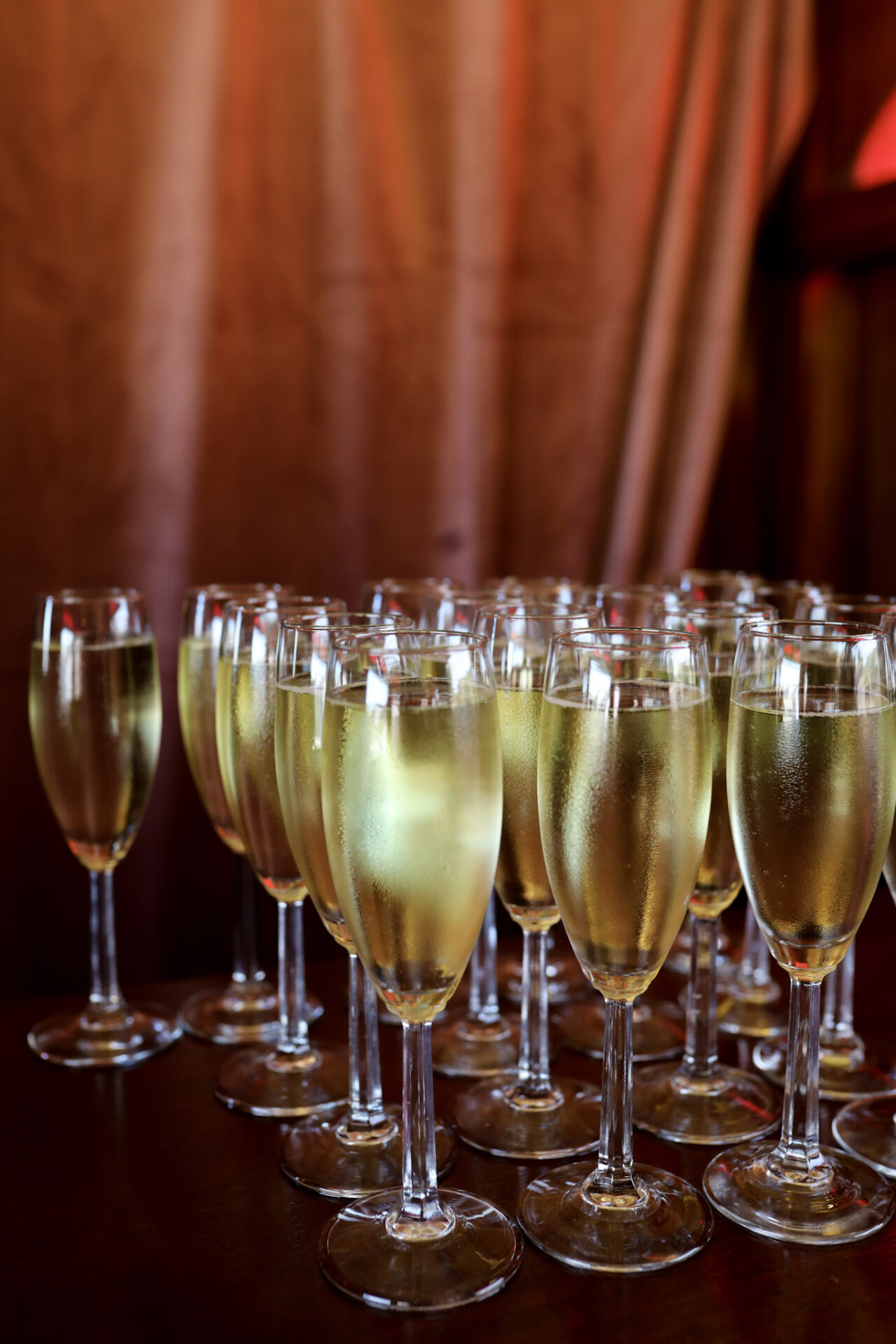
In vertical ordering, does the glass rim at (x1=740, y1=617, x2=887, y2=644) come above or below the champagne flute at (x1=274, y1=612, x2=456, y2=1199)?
above

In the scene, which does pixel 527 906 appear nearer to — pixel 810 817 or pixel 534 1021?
pixel 534 1021

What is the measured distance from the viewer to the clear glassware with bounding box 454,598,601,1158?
→ 76 centimetres

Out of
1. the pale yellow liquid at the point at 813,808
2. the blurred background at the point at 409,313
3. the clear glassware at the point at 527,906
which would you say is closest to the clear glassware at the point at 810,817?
the pale yellow liquid at the point at 813,808

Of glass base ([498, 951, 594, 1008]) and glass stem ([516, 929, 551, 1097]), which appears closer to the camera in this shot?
glass stem ([516, 929, 551, 1097])

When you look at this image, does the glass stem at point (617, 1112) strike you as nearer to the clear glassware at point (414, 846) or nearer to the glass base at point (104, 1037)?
the clear glassware at point (414, 846)

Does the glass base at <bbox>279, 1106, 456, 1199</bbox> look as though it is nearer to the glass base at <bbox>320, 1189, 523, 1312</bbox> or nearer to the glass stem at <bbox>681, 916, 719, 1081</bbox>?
the glass base at <bbox>320, 1189, 523, 1312</bbox>

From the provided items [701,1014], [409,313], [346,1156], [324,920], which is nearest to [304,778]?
[324,920]

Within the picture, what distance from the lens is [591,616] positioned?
2.58 feet

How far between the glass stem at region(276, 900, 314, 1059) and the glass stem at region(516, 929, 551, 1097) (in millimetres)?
156

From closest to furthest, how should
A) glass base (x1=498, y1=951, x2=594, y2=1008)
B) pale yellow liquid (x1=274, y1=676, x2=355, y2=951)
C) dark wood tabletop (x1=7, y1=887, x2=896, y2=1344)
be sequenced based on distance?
dark wood tabletop (x1=7, y1=887, x2=896, y2=1344) < pale yellow liquid (x1=274, y1=676, x2=355, y2=951) < glass base (x1=498, y1=951, x2=594, y2=1008)

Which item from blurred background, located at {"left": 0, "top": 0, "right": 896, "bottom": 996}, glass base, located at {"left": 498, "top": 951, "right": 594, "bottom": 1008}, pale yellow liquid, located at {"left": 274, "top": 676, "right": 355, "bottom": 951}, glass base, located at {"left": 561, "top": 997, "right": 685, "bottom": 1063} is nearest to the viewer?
pale yellow liquid, located at {"left": 274, "top": 676, "right": 355, "bottom": 951}

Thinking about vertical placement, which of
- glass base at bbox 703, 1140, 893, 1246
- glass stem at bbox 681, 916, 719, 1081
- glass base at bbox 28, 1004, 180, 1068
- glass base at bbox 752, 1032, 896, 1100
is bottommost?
glass base at bbox 752, 1032, 896, 1100

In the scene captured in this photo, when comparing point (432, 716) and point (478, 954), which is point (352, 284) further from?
point (432, 716)

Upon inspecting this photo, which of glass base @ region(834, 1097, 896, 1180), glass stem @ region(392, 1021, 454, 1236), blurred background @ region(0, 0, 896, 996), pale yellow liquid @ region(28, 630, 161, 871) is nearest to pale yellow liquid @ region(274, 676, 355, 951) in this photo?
glass stem @ region(392, 1021, 454, 1236)
